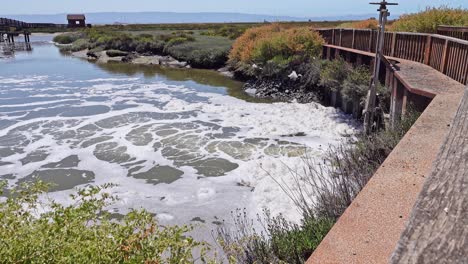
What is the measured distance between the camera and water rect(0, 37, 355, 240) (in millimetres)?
9516

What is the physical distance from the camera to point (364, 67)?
1589 cm

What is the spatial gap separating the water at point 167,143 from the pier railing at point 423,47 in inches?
130

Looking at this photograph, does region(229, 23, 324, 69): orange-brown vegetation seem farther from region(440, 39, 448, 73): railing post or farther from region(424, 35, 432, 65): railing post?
region(440, 39, 448, 73): railing post

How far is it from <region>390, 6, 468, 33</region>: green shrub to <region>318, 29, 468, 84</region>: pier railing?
195 cm

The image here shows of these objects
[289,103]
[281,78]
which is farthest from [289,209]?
[281,78]

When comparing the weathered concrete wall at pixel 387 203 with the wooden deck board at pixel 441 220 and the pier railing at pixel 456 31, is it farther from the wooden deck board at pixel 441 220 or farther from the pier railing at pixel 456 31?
the pier railing at pixel 456 31

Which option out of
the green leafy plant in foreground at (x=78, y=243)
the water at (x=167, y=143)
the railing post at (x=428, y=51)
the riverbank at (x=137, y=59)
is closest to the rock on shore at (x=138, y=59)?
the riverbank at (x=137, y=59)

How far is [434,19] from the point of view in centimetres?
1677

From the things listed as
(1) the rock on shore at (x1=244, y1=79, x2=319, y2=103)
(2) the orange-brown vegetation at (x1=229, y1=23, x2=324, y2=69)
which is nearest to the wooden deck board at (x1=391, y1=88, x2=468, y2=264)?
(1) the rock on shore at (x1=244, y1=79, x2=319, y2=103)

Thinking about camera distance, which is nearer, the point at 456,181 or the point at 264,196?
the point at 456,181

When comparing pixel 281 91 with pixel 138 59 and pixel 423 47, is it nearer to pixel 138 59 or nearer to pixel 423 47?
pixel 423 47

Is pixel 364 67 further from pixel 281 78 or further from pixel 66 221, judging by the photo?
pixel 66 221

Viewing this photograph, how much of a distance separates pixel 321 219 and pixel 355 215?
1.39 metres

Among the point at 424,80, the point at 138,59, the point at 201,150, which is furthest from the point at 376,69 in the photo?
the point at 138,59
